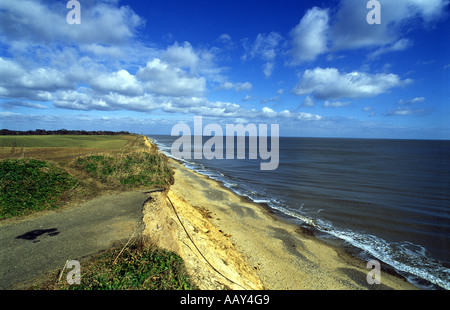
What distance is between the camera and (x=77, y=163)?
18.1m

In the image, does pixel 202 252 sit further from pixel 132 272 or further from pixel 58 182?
pixel 58 182

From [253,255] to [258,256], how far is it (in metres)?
0.25

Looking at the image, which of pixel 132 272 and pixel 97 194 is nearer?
pixel 132 272

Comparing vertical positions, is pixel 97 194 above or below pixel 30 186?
below

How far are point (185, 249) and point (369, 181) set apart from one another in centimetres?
3088

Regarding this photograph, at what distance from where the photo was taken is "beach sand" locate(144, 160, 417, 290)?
6.93m

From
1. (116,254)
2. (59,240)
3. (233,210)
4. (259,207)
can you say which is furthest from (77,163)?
(259,207)

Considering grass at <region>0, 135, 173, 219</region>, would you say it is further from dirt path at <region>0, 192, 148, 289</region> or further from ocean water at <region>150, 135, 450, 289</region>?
ocean water at <region>150, 135, 450, 289</region>

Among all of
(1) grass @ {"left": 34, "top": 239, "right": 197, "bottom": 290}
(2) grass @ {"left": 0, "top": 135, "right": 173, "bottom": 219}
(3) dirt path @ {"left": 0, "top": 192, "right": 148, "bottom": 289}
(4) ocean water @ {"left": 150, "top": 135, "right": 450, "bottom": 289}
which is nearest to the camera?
(1) grass @ {"left": 34, "top": 239, "right": 197, "bottom": 290}

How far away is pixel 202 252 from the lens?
7750mm

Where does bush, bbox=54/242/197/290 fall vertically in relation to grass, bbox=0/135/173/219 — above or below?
below

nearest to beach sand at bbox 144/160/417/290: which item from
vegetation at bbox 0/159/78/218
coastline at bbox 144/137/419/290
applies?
coastline at bbox 144/137/419/290

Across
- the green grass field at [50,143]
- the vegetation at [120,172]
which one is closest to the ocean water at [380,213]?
the vegetation at [120,172]

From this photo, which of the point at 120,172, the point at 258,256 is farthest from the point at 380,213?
the point at 120,172
